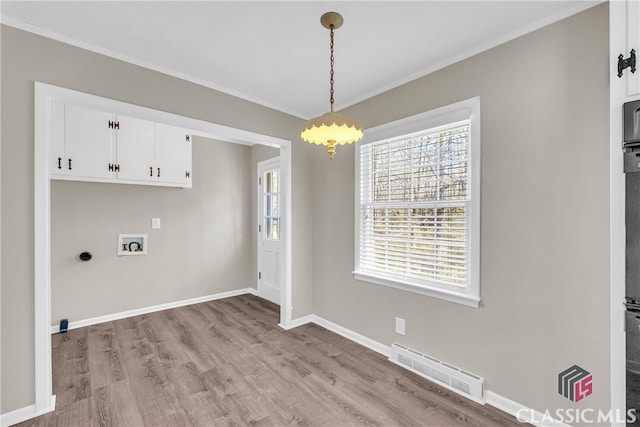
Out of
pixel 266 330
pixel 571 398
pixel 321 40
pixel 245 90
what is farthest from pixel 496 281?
pixel 245 90

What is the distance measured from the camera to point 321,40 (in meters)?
2.02

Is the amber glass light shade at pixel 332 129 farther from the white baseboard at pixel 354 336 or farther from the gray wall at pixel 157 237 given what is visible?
the gray wall at pixel 157 237

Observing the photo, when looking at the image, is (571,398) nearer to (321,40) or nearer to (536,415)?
(536,415)

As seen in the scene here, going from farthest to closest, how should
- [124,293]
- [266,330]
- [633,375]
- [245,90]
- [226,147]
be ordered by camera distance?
1. [226,147]
2. [124,293]
3. [266,330]
4. [245,90]
5. [633,375]

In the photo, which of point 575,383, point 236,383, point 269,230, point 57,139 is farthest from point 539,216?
point 57,139

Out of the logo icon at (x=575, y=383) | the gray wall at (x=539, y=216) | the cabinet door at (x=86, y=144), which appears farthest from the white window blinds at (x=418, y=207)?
the cabinet door at (x=86, y=144)

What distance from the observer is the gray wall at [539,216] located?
1610 millimetres

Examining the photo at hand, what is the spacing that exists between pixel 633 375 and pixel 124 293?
460 centimetres

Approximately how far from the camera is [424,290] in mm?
2412

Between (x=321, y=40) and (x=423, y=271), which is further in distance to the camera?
(x=423, y=271)

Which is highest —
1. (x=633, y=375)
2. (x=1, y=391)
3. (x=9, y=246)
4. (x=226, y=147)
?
(x=226, y=147)

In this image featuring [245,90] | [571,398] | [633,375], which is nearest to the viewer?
[633,375]

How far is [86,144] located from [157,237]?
54.9 inches

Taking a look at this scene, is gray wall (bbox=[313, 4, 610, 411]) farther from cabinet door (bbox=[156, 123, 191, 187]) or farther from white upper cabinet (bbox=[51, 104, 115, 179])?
white upper cabinet (bbox=[51, 104, 115, 179])
